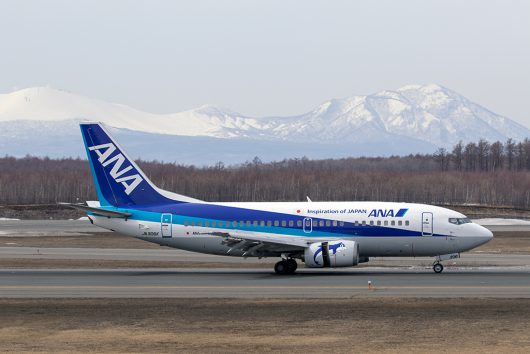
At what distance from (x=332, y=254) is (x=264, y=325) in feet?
60.4

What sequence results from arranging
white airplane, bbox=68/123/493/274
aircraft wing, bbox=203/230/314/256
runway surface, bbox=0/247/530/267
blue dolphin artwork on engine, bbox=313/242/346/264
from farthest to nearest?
1. runway surface, bbox=0/247/530/267
2. white airplane, bbox=68/123/493/274
3. aircraft wing, bbox=203/230/314/256
4. blue dolphin artwork on engine, bbox=313/242/346/264

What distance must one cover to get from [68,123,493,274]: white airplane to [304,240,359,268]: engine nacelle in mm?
53

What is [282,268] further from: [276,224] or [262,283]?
[262,283]

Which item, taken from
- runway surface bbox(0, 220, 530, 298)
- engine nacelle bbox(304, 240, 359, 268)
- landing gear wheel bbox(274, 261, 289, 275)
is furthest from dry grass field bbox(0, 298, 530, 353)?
landing gear wheel bbox(274, 261, 289, 275)

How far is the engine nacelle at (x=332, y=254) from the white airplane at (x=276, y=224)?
5 centimetres

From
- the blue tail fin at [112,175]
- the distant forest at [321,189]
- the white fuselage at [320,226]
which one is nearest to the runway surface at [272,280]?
the white fuselage at [320,226]

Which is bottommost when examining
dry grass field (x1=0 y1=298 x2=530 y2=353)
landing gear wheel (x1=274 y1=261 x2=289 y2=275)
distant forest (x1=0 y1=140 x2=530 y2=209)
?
dry grass field (x1=0 y1=298 x2=530 y2=353)

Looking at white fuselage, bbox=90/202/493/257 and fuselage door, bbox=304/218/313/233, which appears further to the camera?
fuselage door, bbox=304/218/313/233

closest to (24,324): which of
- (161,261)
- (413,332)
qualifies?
(413,332)

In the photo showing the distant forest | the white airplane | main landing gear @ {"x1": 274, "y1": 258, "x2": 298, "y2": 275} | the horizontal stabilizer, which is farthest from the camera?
the distant forest

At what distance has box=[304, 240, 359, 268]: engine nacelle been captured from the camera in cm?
5169

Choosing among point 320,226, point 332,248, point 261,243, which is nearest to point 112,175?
point 261,243

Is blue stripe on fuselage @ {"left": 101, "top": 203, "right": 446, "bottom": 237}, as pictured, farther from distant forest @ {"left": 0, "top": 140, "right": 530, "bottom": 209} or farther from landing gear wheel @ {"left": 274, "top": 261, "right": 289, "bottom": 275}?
distant forest @ {"left": 0, "top": 140, "right": 530, "bottom": 209}

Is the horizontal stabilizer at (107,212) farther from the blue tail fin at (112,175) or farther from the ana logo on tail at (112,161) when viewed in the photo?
the ana logo on tail at (112,161)
